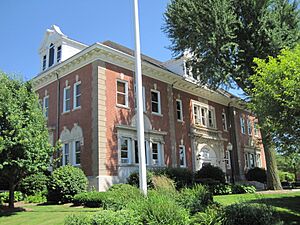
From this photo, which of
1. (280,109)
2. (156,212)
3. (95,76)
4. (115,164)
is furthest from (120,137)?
(156,212)

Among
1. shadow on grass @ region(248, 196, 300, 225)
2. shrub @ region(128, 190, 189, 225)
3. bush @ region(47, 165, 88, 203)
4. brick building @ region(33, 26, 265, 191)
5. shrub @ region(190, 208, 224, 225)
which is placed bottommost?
shadow on grass @ region(248, 196, 300, 225)

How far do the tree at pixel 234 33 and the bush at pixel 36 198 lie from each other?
549 inches

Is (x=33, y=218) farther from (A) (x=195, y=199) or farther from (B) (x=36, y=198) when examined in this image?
(B) (x=36, y=198)

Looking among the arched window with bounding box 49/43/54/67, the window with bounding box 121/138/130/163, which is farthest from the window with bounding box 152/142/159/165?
the arched window with bounding box 49/43/54/67

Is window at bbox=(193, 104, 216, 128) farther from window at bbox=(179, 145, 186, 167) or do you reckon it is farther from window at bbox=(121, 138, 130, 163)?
window at bbox=(121, 138, 130, 163)

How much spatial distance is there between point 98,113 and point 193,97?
12.5 m

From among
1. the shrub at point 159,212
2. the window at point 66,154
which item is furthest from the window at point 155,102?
the shrub at point 159,212

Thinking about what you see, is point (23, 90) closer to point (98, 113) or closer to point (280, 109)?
point (98, 113)

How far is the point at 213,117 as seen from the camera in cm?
3306

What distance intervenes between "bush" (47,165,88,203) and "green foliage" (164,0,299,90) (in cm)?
1188

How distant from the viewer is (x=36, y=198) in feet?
64.5

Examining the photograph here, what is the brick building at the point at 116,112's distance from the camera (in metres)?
20.9

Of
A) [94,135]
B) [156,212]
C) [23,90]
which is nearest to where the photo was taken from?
[156,212]

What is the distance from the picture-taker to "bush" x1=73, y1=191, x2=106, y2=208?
50.8 feet
